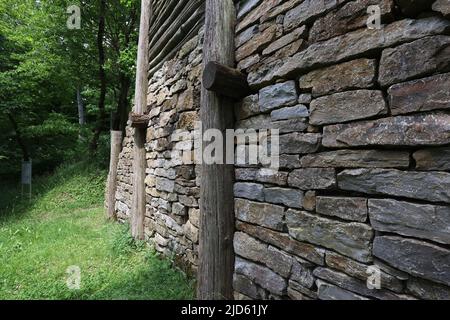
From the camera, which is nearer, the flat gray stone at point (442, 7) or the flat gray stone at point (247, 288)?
the flat gray stone at point (442, 7)

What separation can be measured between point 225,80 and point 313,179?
1.06 meters

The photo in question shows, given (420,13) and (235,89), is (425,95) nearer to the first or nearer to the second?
(420,13)

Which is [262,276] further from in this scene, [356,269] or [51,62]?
[51,62]

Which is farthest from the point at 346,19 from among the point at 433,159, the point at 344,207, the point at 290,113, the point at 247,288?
the point at 247,288

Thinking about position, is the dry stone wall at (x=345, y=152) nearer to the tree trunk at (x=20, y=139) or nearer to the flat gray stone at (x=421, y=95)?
the flat gray stone at (x=421, y=95)

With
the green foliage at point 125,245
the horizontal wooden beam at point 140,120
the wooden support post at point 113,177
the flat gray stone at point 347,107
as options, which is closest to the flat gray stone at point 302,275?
the flat gray stone at point 347,107

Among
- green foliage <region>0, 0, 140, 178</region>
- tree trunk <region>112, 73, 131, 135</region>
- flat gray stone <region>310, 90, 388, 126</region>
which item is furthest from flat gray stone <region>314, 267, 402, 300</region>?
tree trunk <region>112, 73, 131, 135</region>

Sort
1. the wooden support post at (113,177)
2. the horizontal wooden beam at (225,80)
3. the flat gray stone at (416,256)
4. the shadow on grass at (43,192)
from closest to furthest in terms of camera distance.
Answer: the flat gray stone at (416,256) → the horizontal wooden beam at (225,80) → the wooden support post at (113,177) → the shadow on grass at (43,192)

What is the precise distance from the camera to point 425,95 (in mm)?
1425

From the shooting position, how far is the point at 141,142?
5336 mm

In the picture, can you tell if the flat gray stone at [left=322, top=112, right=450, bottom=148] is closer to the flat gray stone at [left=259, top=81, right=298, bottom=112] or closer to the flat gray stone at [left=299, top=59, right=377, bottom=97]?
the flat gray stone at [left=299, top=59, right=377, bottom=97]

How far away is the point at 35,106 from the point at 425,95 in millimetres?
13973

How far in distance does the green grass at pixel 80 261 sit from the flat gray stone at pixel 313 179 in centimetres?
178

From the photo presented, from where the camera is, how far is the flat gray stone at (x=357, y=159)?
1.55 meters
